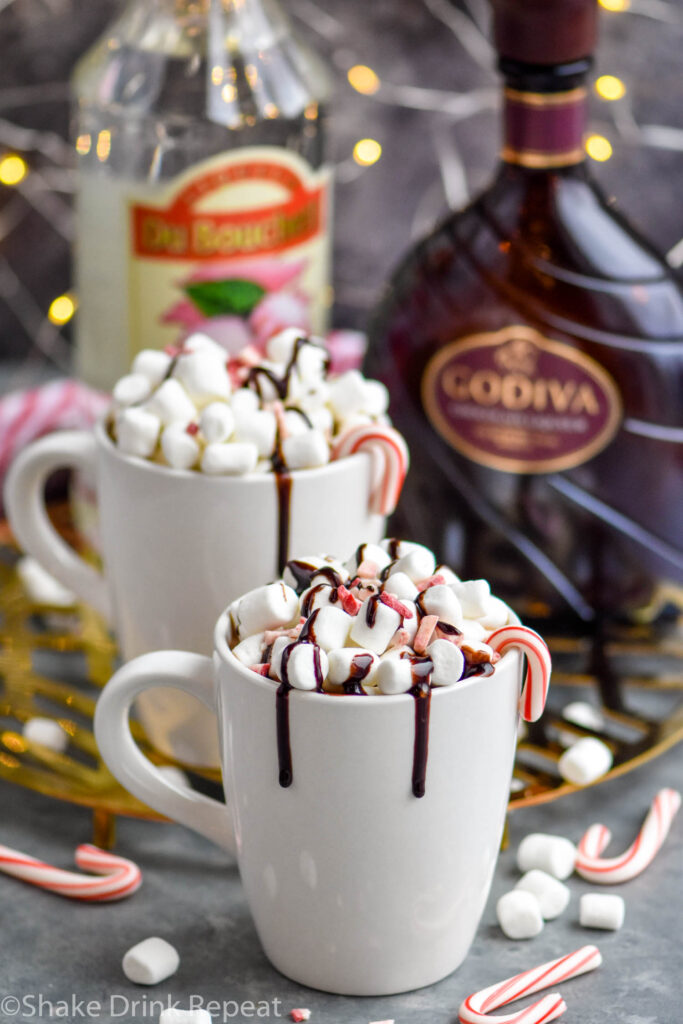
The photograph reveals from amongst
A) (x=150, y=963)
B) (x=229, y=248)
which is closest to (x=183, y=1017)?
(x=150, y=963)

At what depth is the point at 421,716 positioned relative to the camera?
0.57 m

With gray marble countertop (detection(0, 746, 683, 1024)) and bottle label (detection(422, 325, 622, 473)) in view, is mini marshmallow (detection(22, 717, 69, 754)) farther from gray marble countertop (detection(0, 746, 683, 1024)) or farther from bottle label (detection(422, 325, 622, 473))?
bottle label (detection(422, 325, 622, 473))

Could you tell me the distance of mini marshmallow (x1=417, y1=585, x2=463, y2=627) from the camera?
1.97 feet

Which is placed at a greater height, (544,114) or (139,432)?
(544,114)

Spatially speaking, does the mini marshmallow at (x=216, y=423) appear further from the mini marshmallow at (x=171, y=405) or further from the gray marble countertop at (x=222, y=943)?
the gray marble countertop at (x=222, y=943)

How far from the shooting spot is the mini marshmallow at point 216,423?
705mm

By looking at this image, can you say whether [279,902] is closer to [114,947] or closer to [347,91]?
[114,947]

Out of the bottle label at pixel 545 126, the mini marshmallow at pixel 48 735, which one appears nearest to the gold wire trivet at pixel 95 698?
the mini marshmallow at pixel 48 735

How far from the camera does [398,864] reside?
0.60 metres

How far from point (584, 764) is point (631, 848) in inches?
2.0

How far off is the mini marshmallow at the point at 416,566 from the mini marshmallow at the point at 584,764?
0.18m

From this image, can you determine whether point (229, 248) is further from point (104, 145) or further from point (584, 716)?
point (584, 716)

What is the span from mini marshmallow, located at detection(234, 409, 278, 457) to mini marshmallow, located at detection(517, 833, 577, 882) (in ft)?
0.81

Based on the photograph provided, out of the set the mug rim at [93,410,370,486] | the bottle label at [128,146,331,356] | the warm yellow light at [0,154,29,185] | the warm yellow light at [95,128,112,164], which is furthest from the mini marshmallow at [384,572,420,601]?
the warm yellow light at [0,154,29,185]
